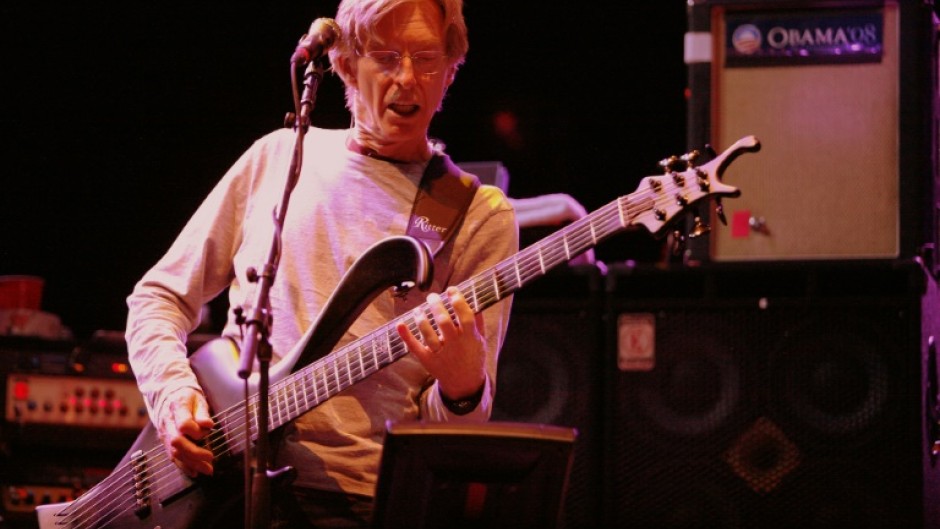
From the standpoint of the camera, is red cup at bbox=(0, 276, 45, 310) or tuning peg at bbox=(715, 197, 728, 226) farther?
red cup at bbox=(0, 276, 45, 310)

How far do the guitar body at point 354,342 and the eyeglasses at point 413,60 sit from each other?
1.49 feet

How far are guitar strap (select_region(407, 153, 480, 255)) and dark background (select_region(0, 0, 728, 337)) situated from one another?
3099 millimetres

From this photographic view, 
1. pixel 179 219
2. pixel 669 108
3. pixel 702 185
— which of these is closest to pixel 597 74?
pixel 669 108

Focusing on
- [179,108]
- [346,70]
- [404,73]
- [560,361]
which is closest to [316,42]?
[404,73]

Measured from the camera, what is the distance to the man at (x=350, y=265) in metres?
2.15

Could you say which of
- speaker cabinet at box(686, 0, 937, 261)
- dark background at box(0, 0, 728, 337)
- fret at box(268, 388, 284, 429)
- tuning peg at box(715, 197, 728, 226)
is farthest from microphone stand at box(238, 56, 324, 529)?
dark background at box(0, 0, 728, 337)

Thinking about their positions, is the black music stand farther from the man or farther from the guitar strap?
the guitar strap

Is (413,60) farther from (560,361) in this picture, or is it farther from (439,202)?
(560,361)

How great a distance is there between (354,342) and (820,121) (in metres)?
1.82

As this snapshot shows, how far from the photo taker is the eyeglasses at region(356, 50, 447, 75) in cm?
237

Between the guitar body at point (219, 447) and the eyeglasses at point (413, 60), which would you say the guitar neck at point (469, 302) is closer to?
the guitar body at point (219, 447)

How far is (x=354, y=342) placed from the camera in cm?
222

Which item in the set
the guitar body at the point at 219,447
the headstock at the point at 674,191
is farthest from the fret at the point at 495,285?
the headstock at the point at 674,191

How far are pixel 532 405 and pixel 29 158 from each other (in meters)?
2.99
